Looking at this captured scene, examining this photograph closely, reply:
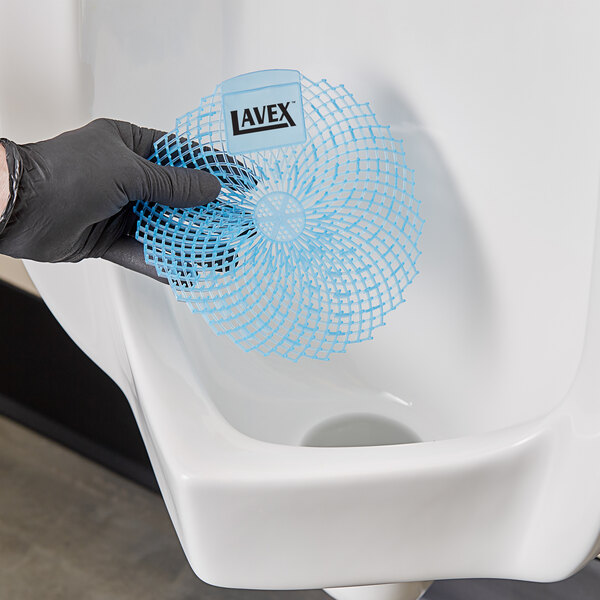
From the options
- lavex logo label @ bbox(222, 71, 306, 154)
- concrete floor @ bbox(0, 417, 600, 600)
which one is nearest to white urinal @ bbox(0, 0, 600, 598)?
lavex logo label @ bbox(222, 71, 306, 154)

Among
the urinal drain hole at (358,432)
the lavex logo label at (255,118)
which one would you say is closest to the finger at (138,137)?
the lavex logo label at (255,118)

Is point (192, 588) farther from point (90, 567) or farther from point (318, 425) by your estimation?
point (318, 425)

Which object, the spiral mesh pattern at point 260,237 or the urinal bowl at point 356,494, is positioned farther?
the spiral mesh pattern at point 260,237

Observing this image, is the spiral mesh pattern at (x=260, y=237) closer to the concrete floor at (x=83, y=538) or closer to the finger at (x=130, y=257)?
the finger at (x=130, y=257)

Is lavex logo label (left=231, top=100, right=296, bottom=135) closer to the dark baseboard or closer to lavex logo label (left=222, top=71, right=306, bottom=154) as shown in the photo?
lavex logo label (left=222, top=71, right=306, bottom=154)

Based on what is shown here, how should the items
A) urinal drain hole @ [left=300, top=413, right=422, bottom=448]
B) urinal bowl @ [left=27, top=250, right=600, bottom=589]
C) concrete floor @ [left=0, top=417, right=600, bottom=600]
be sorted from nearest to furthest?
urinal bowl @ [left=27, top=250, right=600, bottom=589]
urinal drain hole @ [left=300, top=413, right=422, bottom=448]
concrete floor @ [left=0, top=417, right=600, bottom=600]

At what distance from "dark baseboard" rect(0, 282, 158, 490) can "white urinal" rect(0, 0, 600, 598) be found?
53 centimetres

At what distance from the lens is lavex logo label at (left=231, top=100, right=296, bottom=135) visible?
0.60 meters

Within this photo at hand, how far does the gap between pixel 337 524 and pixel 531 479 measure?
0.13 meters

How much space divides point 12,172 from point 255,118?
17 centimetres

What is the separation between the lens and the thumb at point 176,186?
24.6 inches

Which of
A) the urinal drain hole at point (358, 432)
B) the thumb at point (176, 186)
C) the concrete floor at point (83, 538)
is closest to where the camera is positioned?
the thumb at point (176, 186)

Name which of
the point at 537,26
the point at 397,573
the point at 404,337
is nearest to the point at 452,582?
the point at 404,337

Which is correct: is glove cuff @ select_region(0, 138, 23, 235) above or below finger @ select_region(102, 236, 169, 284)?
above
